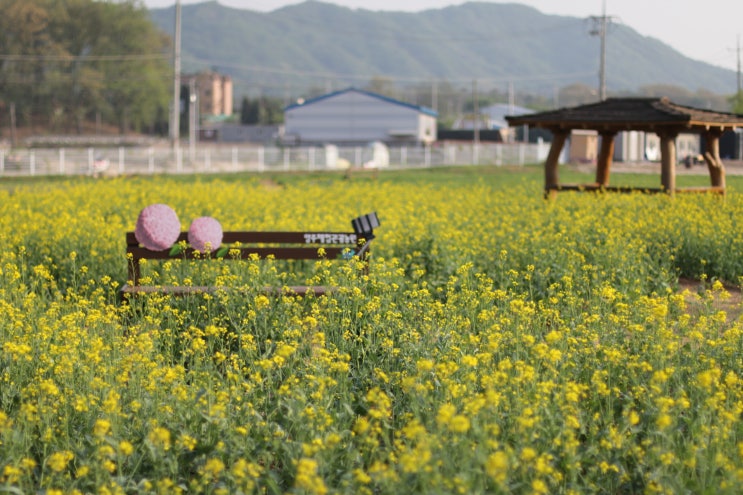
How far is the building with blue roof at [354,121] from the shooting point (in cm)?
8081

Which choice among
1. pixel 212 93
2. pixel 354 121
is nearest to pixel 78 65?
pixel 354 121

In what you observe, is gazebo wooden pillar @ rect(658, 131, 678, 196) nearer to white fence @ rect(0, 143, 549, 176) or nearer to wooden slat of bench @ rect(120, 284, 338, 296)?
wooden slat of bench @ rect(120, 284, 338, 296)

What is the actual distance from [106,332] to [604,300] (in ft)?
12.6

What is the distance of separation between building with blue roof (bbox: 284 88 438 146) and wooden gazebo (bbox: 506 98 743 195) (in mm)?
61266

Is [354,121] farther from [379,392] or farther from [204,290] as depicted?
[379,392]

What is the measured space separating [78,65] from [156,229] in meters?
94.6

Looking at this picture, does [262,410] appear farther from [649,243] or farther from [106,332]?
[649,243]

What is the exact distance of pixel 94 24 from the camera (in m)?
104

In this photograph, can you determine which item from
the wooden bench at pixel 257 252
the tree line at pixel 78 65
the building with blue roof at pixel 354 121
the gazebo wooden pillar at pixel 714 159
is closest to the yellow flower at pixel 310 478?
the wooden bench at pixel 257 252

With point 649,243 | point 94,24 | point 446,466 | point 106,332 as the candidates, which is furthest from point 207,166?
point 94,24

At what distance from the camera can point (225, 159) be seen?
5300cm

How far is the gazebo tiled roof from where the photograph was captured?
57.7 ft

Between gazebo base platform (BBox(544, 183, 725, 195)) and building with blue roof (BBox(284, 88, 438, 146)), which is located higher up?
building with blue roof (BBox(284, 88, 438, 146))

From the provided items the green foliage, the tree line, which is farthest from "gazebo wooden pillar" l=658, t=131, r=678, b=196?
the green foliage
